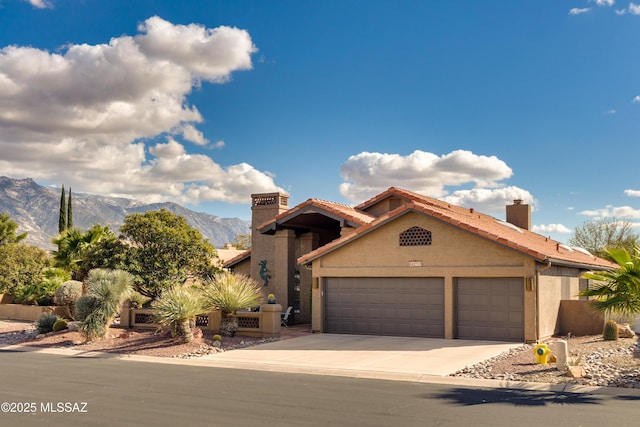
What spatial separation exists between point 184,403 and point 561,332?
684 inches

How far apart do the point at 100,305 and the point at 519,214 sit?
2444cm

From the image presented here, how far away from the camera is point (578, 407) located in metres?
12.4

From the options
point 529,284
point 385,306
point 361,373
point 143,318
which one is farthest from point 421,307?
point 143,318

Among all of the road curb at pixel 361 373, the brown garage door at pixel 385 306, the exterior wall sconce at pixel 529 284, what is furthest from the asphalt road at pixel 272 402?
the brown garage door at pixel 385 306

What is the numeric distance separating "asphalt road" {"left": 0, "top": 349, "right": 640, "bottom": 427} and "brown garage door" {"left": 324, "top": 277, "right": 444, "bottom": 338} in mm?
9010

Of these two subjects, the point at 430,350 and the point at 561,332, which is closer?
the point at 430,350

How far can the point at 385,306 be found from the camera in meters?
25.5

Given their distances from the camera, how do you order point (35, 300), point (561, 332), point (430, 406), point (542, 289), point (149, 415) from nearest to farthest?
point (149, 415), point (430, 406), point (542, 289), point (561, 332), point (35, 300)

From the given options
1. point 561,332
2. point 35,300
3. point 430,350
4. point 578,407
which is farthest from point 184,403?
point 35,300

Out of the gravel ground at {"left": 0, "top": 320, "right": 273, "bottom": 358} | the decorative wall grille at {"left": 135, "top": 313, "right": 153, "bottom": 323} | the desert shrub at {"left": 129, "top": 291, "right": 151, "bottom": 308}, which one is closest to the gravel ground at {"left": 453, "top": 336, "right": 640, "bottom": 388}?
the gravel ground at {"left": 0, "top": 320, "right": 273, "bottom": 358}

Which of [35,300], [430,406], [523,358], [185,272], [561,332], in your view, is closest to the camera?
[430,406]

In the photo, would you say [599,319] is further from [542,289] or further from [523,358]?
[523,358]

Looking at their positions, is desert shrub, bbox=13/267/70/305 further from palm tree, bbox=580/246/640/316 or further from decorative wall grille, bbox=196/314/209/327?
palm tree, bbox=580/246/640/316

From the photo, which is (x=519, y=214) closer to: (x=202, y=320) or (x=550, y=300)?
(x=550, y=300)
